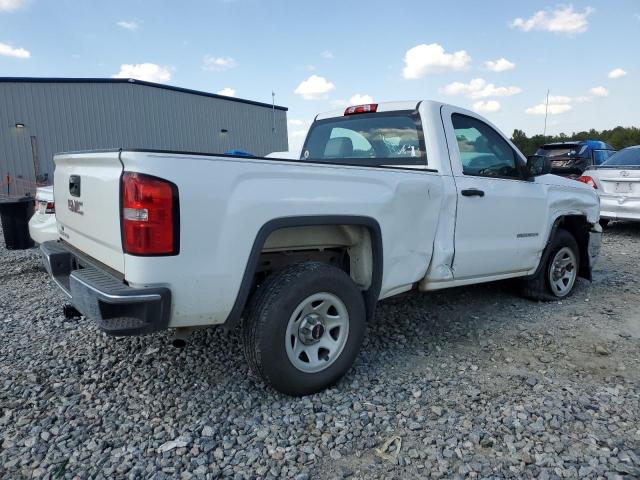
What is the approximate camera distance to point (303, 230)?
116 inches

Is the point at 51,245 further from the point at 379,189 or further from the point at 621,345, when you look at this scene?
the point at 621,345

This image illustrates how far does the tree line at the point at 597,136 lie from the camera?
32.4m

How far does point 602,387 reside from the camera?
3.06m

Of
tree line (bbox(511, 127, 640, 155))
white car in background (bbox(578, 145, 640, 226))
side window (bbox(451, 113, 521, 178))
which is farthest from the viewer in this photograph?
tree line (bbox(511, 127, 640, 155))

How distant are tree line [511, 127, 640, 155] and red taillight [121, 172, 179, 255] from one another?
32.3 meters

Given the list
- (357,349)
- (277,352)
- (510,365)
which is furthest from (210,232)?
(510,365)

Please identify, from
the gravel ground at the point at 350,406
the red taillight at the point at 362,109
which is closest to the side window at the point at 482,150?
the red taillight at the point at 362,109

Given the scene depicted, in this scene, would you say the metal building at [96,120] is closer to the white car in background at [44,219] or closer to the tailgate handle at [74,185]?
the white car in background at [44,219]

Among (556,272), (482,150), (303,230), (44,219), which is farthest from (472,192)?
(44,219)

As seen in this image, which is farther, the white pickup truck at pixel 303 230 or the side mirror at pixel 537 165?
the side mirror at pixel 537 165

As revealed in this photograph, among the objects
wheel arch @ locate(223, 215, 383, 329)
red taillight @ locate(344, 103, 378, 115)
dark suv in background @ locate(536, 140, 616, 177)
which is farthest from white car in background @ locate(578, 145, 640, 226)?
wheel arch @ locate(223, 215, 383, 329)

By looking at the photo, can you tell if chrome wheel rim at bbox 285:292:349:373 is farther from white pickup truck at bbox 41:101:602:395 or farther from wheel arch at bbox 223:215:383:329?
wheel arch at bbox 223:215:383:329

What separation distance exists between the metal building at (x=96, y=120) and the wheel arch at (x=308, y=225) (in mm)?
17932

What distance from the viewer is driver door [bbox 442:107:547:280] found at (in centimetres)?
373
